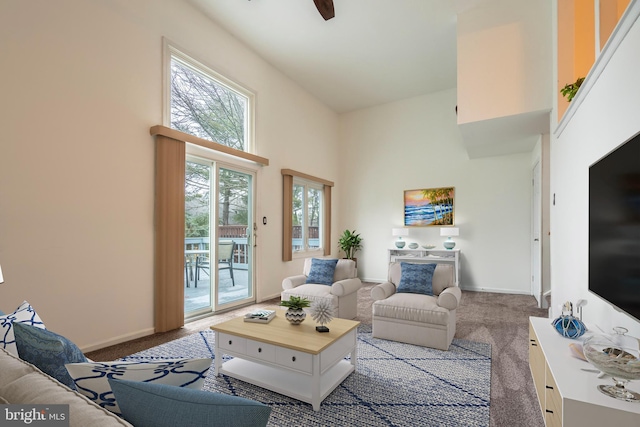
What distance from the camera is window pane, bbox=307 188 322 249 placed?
21.9 feet

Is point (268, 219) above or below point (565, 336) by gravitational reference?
above

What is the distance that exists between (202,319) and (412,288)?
2.59m

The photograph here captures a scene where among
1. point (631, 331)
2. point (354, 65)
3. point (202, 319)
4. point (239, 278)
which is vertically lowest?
point (202, 319)

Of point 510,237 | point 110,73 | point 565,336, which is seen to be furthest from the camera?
point 510,237

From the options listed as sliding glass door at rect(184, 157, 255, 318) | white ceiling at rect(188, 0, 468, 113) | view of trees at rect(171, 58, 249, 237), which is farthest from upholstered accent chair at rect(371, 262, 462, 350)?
white ceiling at rect(188, 0, 468, 113)

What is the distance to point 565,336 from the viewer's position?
6.43 feet

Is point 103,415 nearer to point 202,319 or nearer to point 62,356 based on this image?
point 62,356

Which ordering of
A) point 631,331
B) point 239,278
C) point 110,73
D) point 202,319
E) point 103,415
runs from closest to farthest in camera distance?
1. point 103,415
2. point 631,331
3. point 110,73
4. point 202,319
5. point 239,278

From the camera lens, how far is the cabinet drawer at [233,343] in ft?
7.88

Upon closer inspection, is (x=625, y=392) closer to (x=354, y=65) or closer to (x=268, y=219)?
(x=268, y=219)

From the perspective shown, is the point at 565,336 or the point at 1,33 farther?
the point at 1,33

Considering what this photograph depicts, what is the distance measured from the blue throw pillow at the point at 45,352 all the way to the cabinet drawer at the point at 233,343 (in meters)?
1.44

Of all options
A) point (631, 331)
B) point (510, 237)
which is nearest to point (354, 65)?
point (510, 237)

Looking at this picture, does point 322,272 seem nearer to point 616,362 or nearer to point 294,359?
point 294,359
